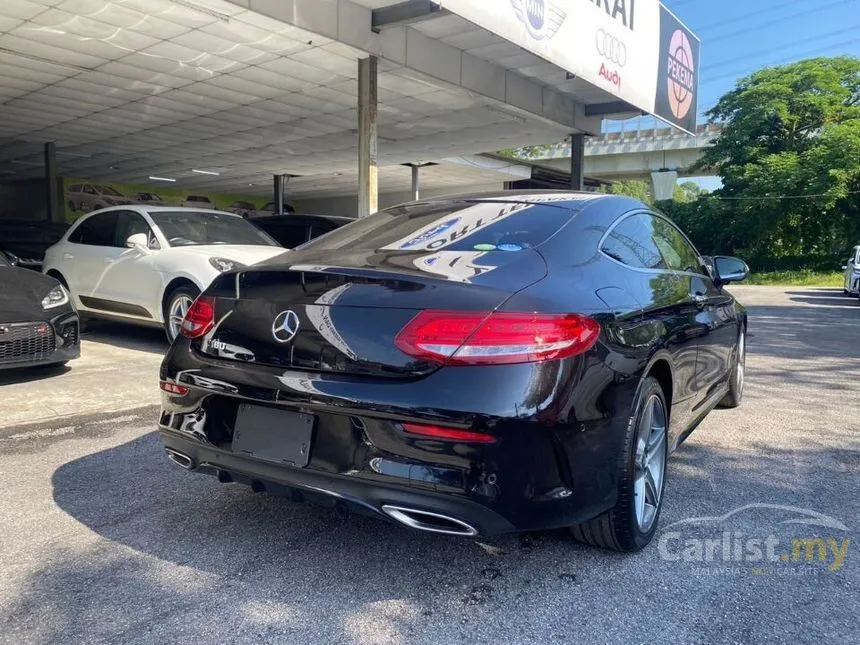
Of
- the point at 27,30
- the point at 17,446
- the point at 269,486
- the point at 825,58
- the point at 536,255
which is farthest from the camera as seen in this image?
the point at 825,58

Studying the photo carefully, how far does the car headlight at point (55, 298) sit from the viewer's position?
571cm

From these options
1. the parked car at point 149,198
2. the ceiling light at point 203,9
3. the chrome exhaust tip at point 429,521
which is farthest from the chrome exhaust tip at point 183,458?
the parked car at point 149,198

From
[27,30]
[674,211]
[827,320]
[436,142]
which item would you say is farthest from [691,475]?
[674,211]

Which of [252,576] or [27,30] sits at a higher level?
[27,30]

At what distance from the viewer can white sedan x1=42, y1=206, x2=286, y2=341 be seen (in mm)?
6844

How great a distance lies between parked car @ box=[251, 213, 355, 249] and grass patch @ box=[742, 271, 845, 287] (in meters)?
28.2

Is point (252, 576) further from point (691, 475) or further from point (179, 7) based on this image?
point (179, 7)

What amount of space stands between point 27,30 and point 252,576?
923 centimetres

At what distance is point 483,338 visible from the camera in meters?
2.20

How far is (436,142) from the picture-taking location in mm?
16500

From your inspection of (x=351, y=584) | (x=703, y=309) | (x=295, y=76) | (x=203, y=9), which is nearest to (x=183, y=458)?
(x=351, y=584)

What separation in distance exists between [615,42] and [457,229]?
9520mm

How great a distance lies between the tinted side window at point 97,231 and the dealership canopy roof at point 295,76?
2583 mm

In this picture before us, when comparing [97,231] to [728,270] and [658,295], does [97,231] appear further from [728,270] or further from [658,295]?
[658,295]
